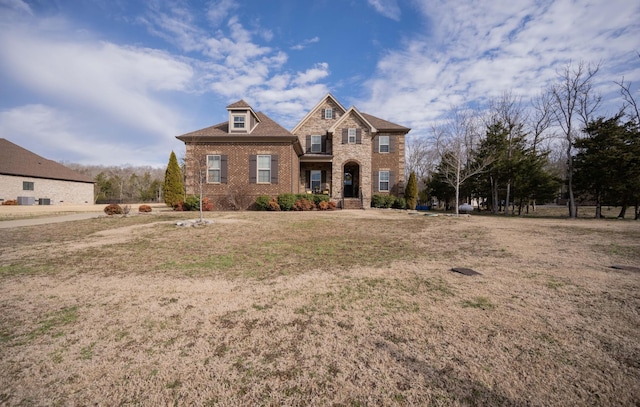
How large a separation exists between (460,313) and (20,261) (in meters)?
8.65

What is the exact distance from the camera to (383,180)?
2302 cm

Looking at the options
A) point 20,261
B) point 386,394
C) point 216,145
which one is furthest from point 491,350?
point 216,145

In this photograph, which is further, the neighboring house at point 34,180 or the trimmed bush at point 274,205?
the neighboring house at point 34,180

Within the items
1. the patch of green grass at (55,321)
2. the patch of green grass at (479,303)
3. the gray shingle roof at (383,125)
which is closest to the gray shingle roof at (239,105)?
the gray shingle roof at (383,125)

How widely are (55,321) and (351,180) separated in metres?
22.1

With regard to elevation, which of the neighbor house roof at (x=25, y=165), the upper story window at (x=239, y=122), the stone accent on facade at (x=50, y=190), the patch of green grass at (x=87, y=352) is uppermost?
the upper story window at (x=239, y=122)

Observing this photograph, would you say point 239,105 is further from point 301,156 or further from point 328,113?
point 328,113

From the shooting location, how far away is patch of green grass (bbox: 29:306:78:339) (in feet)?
9.37

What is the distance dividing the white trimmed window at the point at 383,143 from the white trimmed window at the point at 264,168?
10540 millimetres

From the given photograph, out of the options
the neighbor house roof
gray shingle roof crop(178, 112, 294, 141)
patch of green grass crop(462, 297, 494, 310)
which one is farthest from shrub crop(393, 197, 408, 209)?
the neighbor house roof

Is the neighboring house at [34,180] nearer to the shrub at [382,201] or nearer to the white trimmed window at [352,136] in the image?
the white trimmed window at [352,136]

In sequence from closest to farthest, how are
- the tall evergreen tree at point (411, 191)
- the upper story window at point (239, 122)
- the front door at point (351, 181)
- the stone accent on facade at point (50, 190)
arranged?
the upper story window at point (239, 122) → the tall evergreen tree at point (411, 191) → the front door at point (351, 181) → the stone accent on facade at point (50, 190)

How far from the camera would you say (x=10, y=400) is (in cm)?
193

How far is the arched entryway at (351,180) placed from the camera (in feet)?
75.5
